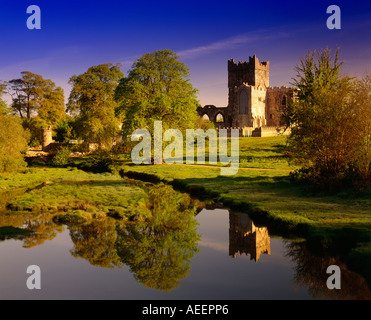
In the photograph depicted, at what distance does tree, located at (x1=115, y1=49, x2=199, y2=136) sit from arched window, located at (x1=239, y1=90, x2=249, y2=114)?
48379mm

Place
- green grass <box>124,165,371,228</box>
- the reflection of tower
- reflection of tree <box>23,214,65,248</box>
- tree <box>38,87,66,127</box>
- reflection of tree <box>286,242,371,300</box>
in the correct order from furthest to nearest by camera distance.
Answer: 1. tree <box>38,87,66,127</box>
2. green grass <box>124,165,371,228</box>
3. reflection of tree <box>23,214,65,248</box>
4. the reflection of tower
5. reflection of tree <box>286,242,371,300</box>

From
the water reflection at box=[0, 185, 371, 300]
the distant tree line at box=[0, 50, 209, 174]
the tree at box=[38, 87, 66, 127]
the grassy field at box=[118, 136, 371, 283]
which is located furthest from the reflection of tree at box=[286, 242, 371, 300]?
the tree at box=[38, 87, 66, 127]

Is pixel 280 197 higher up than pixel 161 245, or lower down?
higher up

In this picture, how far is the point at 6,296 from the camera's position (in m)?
12.2

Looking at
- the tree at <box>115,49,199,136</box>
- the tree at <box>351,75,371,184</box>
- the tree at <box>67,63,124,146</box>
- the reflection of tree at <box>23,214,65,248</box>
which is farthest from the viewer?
the tree at <box>67,63,124,146</box>

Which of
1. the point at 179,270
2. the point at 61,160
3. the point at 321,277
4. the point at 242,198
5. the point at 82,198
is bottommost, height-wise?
the point at 179,270

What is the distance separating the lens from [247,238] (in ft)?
59.3

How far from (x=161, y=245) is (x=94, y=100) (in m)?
44.9

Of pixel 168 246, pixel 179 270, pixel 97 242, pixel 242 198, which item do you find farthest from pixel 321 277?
pixel 242 198

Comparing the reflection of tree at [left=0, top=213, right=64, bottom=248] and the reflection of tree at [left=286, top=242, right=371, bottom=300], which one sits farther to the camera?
Result: the reflection of tree at [left=0, top=213, right=64, bottom=248]

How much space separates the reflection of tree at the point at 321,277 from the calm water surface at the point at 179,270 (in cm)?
3

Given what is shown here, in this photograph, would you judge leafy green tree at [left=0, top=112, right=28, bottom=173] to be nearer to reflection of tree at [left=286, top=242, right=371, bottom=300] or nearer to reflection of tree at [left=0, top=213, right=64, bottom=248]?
reflection of tree at [left=0, top=213, right=64, bottom=248]

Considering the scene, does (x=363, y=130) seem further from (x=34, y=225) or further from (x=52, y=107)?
(x=52, y=107)

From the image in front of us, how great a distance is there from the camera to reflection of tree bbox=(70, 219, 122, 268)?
1555cm
